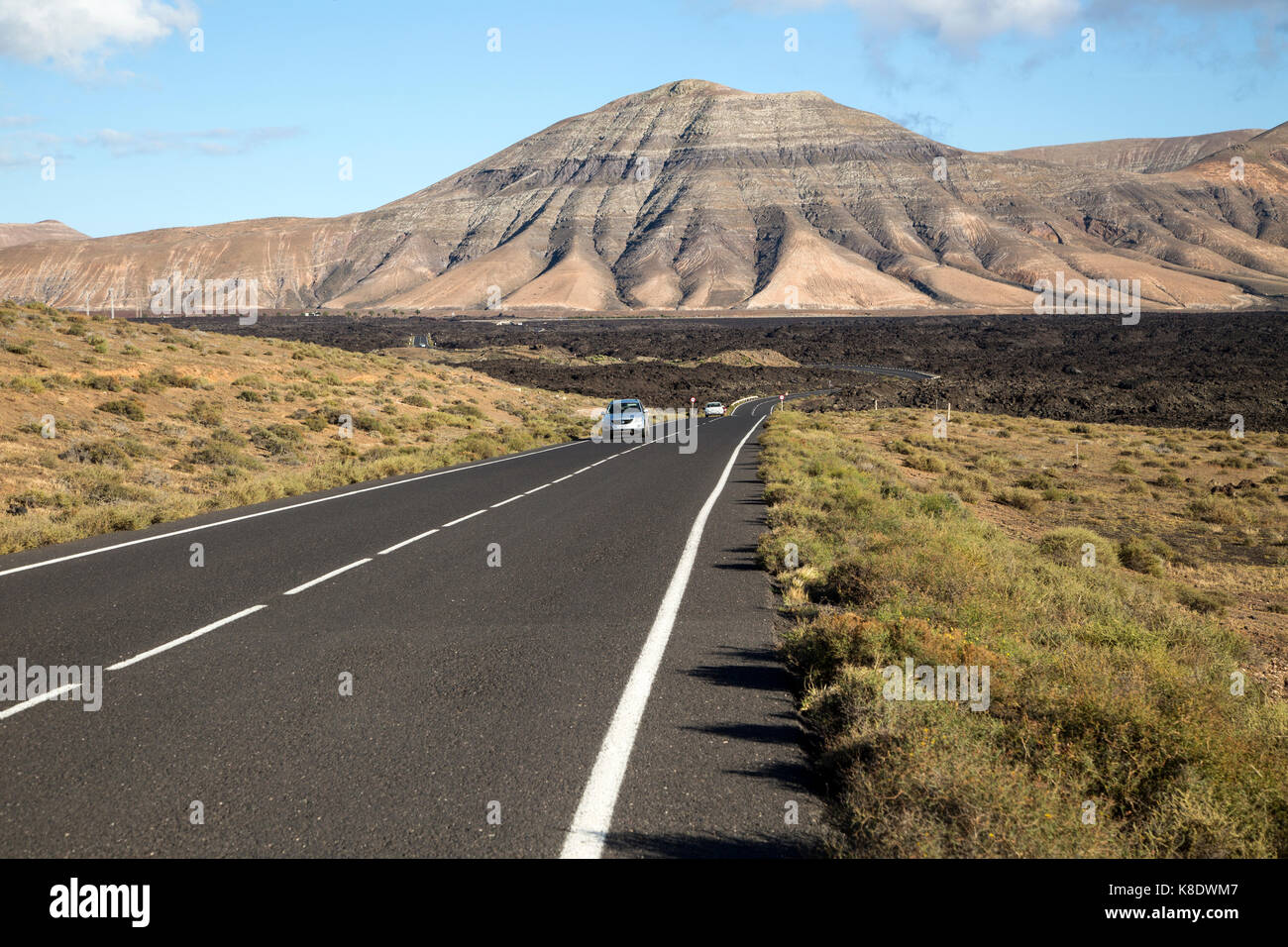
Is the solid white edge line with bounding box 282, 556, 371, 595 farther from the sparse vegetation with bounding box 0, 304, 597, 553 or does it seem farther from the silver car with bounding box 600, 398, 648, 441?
the silver car with bounding box 600, 398, 648, 441

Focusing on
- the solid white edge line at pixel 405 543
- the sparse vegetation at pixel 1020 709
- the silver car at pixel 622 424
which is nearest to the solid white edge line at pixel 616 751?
the sparse vegetation at pixel 1020 709

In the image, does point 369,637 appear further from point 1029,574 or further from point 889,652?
point 1029,574

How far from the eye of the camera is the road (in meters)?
4.17

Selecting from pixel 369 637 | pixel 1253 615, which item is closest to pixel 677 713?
pixel 369 637

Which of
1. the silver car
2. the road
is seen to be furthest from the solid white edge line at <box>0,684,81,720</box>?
the silver car

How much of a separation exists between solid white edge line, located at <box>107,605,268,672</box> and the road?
0.03 metres

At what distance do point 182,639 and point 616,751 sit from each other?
13.6 ft

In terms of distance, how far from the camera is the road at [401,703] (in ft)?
13.7

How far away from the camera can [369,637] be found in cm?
731

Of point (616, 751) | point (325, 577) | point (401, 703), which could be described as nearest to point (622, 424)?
point (325, 577)

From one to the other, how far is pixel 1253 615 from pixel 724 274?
187 m

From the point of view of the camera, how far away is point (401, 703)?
229 inches

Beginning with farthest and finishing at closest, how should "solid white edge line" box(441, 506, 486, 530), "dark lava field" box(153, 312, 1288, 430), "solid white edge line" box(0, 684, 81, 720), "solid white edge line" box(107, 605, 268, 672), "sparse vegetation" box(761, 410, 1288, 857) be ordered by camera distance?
1. "dark lava field" box(153, 312, 1288, 430)
2. "solid white edge line" box(441, 506, 486, 530)
3. "solid white edge line" box(107, 605, 268, 672)
4. "solid white edge line" box(0, 684, 81, 720)
5. "sparse vegetation" box(761, 410, 1288, 857)
